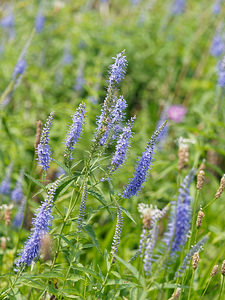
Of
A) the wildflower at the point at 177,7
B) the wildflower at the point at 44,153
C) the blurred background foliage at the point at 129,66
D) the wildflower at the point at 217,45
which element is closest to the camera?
the wildflower at the point at 44,153

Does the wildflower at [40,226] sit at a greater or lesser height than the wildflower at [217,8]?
lesser

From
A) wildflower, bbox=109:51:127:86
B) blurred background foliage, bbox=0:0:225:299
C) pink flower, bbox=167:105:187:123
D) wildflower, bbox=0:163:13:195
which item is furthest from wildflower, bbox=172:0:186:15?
wildflower, bbox=109:51:127:86

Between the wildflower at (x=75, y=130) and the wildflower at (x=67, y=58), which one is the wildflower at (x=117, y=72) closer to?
the wildflower at (x=75, y=130)

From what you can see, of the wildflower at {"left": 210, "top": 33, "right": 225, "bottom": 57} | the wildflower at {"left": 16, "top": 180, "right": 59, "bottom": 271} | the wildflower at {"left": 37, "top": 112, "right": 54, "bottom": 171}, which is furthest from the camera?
the wildflower at {"left": 210, "top": 33, "right": 225, "bottom": 57}

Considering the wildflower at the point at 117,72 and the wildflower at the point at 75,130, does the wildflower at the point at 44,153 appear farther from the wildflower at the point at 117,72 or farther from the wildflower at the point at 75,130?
the wildflower at the point at 117,72

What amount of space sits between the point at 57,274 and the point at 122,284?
0.34 meters

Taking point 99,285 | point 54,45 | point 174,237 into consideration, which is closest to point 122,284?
point 99,285

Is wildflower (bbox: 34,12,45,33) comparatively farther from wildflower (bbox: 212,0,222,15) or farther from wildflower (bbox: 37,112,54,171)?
wildflower (bbox: 37,112,54,171)

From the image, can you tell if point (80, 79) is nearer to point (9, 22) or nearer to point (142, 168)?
point (9, 22)

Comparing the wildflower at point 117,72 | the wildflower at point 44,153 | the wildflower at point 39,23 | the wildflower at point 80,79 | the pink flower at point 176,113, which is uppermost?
the wildflower at point 39,23

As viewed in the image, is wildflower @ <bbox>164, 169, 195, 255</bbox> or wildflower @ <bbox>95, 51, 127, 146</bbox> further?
wildflower @ <bbox>95, 51, 127, 146</bbox>

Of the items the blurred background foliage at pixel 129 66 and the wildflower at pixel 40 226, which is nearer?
the wildflower at pixel 40 226

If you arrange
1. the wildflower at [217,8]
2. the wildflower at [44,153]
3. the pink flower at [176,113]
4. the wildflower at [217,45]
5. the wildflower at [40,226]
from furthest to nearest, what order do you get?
the wildflower at [217,8], the wildflower at [217,45], the pink flower at [176,113], the wildflower at [44,153], the wildflower at [40,226]

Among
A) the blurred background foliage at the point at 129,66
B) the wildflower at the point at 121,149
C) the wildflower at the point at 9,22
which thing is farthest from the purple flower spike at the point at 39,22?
the wildflower at the point at 121,149
